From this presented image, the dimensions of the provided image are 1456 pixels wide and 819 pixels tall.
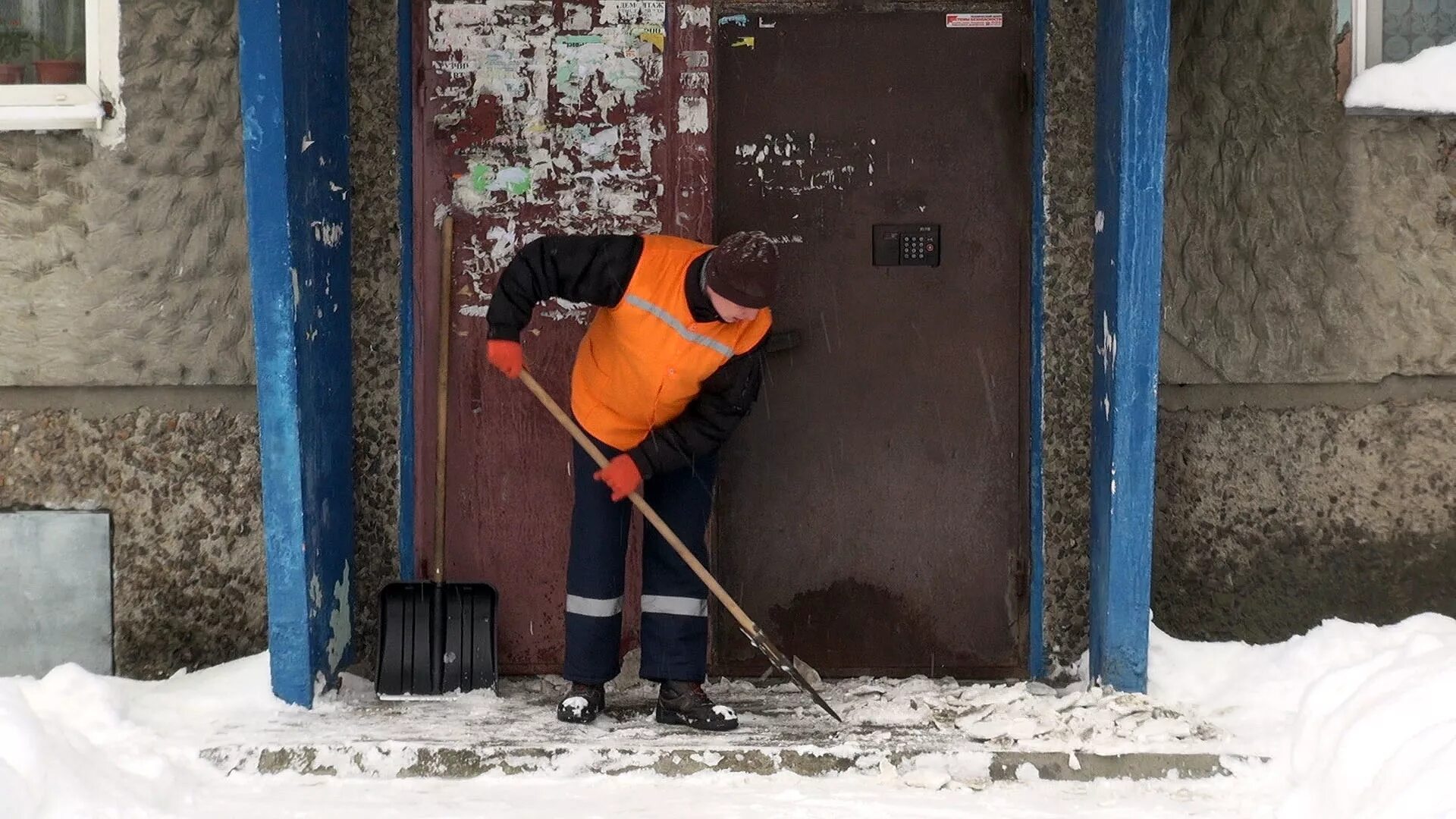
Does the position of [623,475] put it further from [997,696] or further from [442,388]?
[997,696]

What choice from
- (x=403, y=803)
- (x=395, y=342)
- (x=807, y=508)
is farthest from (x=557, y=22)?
(x=403, y=803)

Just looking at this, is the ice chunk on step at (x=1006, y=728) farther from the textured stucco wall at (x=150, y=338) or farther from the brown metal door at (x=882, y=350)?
the textured stucco wall at (x=150, y=338)

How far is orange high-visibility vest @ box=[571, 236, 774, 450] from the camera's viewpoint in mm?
3641

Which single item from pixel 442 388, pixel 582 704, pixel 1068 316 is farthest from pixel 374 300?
pixel 1068 316

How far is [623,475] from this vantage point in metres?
3.71

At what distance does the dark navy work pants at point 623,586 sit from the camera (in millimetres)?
3836

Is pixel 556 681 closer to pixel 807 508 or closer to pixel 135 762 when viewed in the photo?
pixel 807 508

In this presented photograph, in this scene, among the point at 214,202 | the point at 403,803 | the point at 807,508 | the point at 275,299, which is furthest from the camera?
the point at 807,508

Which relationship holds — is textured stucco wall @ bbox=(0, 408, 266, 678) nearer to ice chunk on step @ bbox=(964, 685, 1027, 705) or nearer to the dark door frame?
the dark door frame

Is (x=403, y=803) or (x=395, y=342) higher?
(x=395, y=342)

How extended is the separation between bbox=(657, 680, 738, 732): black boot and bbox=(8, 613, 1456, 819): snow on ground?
1.07 feet

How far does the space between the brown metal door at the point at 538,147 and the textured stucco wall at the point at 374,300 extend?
0.26ft

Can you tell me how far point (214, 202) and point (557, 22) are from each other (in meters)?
1.16

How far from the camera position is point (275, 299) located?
144 inches
